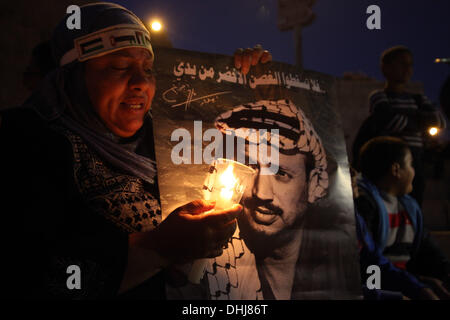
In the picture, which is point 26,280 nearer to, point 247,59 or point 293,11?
point 247,59

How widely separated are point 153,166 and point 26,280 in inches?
21.6

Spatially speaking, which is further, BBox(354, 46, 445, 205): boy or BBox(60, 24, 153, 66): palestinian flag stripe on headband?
BBox(354, 46, 445, 205): boy

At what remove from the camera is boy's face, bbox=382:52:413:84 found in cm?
281

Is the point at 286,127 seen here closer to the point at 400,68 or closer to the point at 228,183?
the point at 228,183

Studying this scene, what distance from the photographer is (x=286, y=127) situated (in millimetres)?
1603

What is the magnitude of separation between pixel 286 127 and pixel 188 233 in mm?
694

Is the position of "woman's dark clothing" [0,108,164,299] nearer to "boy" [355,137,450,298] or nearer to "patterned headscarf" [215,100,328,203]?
"patterned headscarf" [215,100,328,203]

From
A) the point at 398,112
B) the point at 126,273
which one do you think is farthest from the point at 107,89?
the point at 398,112

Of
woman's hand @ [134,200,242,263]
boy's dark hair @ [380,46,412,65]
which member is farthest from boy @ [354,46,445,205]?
woman's hand @ [134,200,242,263]

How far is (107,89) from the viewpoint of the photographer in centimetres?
129

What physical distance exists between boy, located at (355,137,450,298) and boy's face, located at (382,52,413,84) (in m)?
0.85
